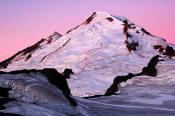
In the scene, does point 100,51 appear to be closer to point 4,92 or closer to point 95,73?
point 95,73

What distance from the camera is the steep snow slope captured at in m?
51.4

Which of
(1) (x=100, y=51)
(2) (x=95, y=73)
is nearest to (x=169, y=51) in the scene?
(1) (x=100, y=51)

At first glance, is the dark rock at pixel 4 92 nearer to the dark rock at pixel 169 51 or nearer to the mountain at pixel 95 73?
the mountain at pixel 95 73

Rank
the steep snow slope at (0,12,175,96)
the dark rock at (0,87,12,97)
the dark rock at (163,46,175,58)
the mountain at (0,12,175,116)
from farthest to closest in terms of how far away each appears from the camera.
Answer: the dark rock at (163,46,175,58) → the steep snow slope at (0,12,175,96) → the mountain at (0,12,175,116) → the dark rock at (0,87,12,97)

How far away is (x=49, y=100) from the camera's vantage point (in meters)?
5.01

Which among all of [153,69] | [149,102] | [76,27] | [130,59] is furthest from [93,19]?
[149,102]

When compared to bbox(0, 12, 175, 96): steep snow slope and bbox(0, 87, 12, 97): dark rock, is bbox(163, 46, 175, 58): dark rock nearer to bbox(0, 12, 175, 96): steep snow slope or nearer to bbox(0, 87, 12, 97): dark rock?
bbox(0, 12, 175, 96): steep snow slope

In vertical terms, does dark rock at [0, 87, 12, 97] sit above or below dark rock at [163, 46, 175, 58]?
below

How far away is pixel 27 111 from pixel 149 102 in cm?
404

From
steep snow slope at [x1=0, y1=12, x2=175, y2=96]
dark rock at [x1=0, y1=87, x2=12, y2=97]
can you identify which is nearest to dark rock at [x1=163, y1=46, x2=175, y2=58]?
steep snow slope at [x1=0, y1=12, x2=175, y2=96]

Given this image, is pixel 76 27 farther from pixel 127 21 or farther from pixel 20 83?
pixel 20 83

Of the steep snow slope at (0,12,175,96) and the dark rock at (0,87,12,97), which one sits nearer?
the dark rock at (0,87,12,97)

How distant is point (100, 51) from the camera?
58.7 metres

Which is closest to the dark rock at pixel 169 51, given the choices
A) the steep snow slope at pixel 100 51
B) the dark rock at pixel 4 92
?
the steep snow slope at pixel 100 51
